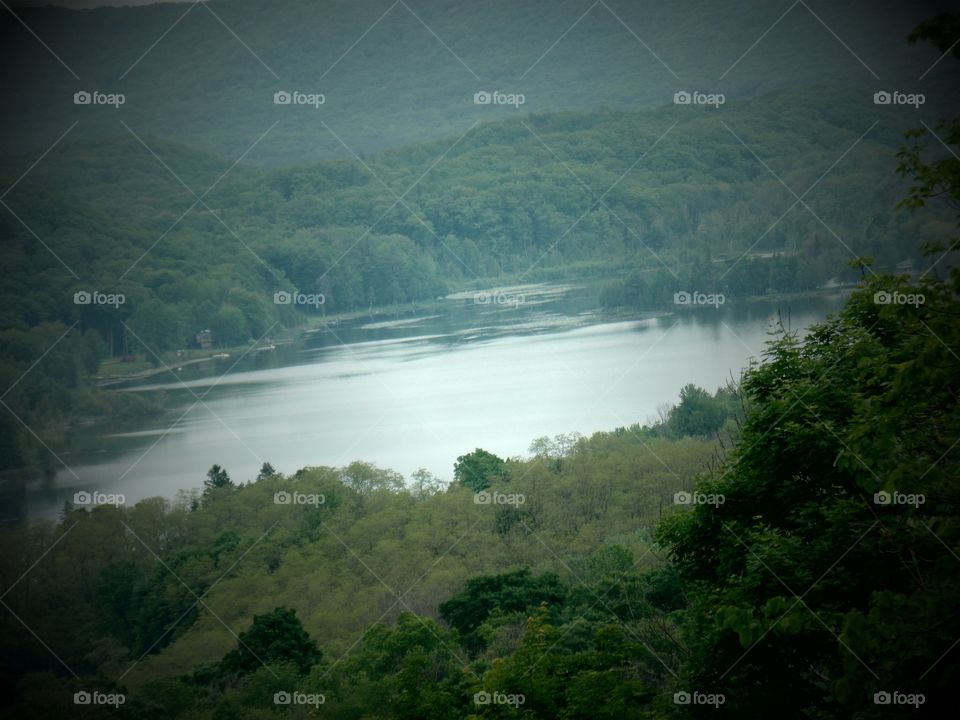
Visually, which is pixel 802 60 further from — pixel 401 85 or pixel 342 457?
pixel 342 457

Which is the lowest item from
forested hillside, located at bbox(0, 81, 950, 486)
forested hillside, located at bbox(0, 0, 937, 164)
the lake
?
the lake

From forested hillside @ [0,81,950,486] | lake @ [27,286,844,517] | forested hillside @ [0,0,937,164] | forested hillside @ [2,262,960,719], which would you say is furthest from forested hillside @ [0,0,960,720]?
forested hillside @ [0,0,937,164]

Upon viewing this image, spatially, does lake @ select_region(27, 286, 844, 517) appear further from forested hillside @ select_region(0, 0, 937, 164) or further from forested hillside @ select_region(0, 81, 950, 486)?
forested hillside @ select_region(0, 0, 937, 164)

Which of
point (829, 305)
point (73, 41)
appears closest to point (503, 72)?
point (73, 41)

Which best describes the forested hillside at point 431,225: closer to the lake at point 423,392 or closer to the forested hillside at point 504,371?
the forested hillside at point 504,371

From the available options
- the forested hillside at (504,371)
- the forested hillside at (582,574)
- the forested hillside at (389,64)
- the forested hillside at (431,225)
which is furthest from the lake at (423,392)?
the forested hillside at (389,64)

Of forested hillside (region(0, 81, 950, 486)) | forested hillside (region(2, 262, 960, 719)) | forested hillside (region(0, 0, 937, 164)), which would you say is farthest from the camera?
forested hillside (region(0, 0, 937, 164))

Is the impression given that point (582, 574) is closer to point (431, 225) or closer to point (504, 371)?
point (504, 371)

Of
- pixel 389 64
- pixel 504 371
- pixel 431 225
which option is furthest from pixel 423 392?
pixel 389 64
